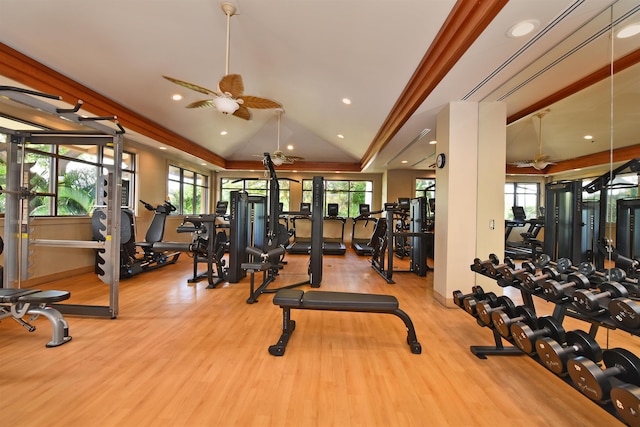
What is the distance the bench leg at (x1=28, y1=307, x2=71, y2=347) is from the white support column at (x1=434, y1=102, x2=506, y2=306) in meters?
4.08

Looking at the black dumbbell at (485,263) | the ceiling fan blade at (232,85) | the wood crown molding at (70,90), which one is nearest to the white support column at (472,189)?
the black dumbbell at (485,263)

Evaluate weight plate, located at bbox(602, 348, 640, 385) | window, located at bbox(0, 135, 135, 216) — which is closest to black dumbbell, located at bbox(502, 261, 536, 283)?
weight plate, located at bbox(602, 348, 640, 385)

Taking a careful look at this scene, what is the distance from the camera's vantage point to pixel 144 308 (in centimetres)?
335

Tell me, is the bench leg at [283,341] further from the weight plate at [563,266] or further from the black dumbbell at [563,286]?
the weight plate at [563,266]

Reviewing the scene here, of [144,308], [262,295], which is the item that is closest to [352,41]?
[262,295]

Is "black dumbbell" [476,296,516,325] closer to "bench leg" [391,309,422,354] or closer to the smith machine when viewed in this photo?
"bench leg" [391,309,422,354]

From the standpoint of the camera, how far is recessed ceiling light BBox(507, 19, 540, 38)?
2.07 meters

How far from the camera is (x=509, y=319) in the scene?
6.23ft

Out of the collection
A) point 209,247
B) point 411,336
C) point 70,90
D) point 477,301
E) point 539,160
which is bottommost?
point 411,336

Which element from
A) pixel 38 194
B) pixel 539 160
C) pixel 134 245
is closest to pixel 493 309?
pixel 539 160

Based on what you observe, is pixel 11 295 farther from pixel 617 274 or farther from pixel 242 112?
pixel 617 274

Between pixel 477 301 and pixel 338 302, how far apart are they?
116cm

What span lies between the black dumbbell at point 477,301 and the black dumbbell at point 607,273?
690mm

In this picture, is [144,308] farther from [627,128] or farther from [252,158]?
[252,158]
